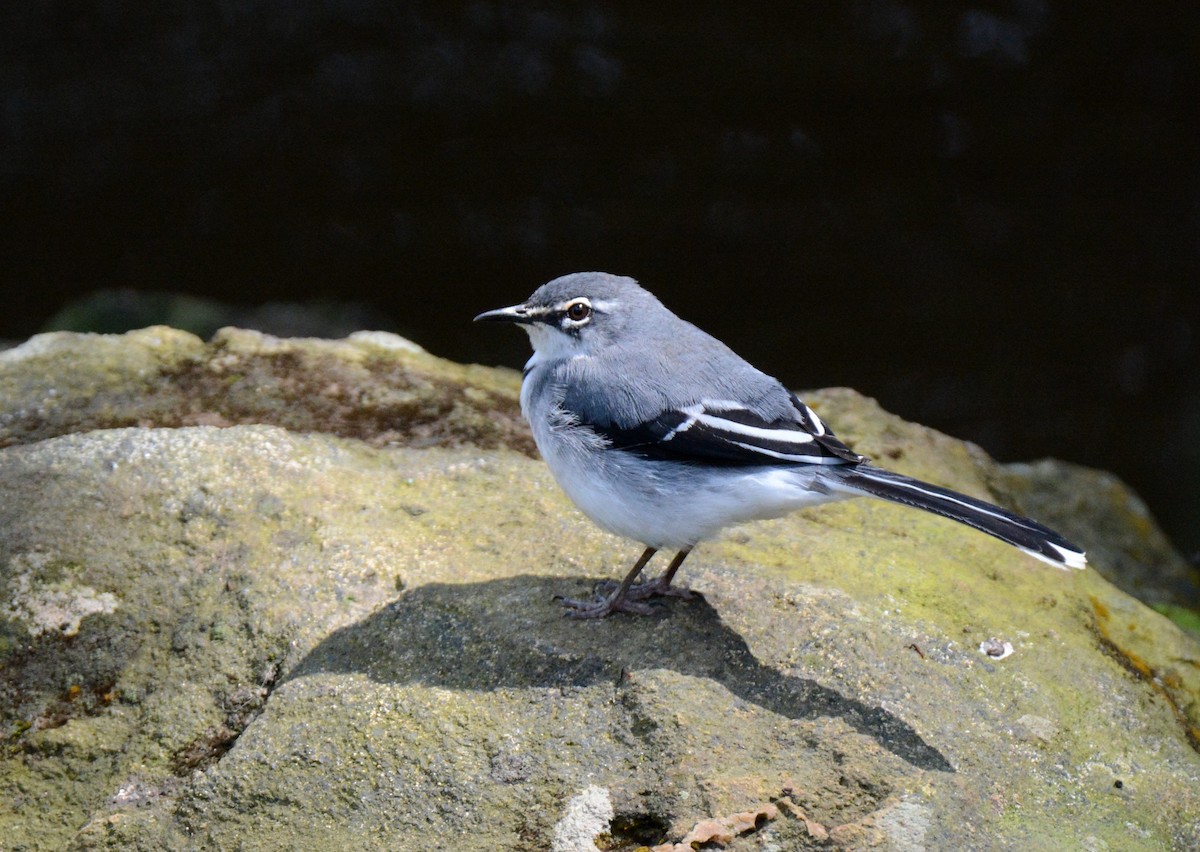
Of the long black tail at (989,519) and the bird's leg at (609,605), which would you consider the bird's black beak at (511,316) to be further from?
the long black tail at (989,519)

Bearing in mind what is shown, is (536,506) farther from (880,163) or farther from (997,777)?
(880,163)

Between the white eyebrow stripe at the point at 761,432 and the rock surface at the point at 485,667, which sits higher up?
the white eyebrow stripe at the point at 761,432

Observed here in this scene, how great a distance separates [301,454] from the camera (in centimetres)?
509

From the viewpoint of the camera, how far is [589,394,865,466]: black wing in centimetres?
412

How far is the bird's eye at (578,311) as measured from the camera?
4.66 meters

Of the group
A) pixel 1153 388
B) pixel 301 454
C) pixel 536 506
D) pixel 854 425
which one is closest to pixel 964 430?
pixel 1153 388

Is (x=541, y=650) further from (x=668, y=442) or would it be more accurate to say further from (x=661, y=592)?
(x=668, y=442)

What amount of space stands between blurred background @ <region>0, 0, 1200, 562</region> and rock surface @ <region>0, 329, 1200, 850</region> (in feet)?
12.6

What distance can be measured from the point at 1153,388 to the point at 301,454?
7.21m

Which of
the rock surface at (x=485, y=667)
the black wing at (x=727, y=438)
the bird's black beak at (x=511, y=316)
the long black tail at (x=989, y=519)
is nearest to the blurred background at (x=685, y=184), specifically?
the rock surface at (x=485, y=667)

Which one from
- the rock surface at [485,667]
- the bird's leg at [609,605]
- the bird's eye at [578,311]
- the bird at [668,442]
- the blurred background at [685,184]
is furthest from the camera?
the blurred background at [685,184]

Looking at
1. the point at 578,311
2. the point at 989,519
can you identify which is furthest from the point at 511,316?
the point at 989,519

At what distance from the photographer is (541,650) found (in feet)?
13.6

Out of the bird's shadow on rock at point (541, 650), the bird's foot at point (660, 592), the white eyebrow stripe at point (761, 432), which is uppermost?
the white eyebrow stripe at point (761, 432)
